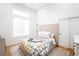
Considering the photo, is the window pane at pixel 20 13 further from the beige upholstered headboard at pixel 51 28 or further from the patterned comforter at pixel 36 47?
the patterned comforter at pixel 36 47

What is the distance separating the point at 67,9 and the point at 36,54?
0.90 m

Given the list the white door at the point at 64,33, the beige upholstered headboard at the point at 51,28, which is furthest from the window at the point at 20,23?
the white door at the point at 64,33

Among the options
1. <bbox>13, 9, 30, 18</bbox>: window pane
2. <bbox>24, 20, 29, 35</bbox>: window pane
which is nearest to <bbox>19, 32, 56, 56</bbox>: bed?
<bbox>24, 20, 29, 35</bbox>: window pane

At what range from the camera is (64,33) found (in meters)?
1.58

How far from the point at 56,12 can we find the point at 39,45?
24.5 inches

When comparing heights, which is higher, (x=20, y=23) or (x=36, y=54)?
(x=20, y=23)

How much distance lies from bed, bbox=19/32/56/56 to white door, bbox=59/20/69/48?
0.14 m

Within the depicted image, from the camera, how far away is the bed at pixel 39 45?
59.4 inches

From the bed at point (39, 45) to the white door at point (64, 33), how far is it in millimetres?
138

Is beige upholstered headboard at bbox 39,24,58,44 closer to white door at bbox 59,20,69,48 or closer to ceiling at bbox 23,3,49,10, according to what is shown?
white door at bbox 59,20,69,48

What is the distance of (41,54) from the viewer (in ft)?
5.07

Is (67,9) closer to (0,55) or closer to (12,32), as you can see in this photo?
(12,32)

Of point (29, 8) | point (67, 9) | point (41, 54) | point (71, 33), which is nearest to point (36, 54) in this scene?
point (41, 54)

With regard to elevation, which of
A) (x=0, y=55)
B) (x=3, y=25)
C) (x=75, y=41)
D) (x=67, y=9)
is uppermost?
(x=67, y=9)
